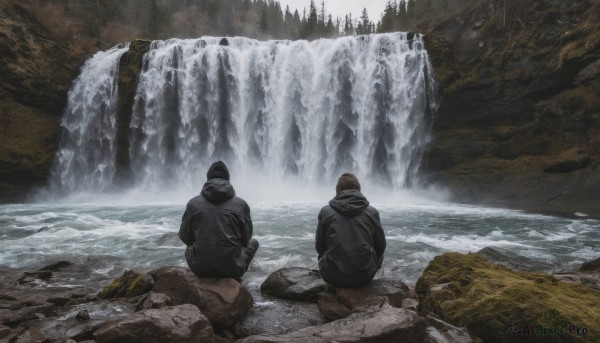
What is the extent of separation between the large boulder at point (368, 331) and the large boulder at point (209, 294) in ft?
3.49

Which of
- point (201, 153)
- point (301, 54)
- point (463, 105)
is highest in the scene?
point (301, 54)

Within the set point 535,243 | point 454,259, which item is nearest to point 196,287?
point 454,259

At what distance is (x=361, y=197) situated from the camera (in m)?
5.07

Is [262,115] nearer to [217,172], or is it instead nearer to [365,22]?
[217,172]

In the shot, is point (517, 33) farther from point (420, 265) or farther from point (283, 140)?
point (420, 265)

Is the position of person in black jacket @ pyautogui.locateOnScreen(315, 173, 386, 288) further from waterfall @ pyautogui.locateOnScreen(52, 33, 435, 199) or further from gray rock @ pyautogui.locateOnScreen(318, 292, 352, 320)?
waterfall @ pyautogui.locateOnScreen(52, 33, 435, 199)

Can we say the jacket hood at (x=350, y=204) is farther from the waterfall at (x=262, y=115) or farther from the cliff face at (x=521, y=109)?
the waterfall at (x=262, y=115)

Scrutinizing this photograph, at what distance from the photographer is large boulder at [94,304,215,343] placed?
151 inches

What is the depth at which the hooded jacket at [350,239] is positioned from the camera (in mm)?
5012

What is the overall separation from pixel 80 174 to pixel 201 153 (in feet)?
28.1

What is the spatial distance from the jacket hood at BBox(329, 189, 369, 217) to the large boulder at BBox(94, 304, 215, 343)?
2.09 meters

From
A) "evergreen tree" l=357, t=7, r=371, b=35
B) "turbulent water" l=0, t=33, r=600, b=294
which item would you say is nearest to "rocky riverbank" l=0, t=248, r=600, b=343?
"turbulent water" l=0, t=33, r=600, b=294

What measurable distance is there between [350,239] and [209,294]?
6.10ft

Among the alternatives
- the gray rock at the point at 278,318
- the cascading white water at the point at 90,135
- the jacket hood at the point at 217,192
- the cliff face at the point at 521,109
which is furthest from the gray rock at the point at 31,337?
the cascading white water at the point at 90,135
